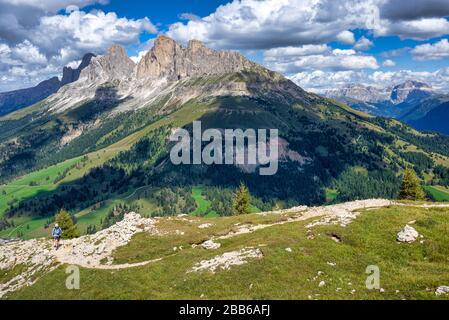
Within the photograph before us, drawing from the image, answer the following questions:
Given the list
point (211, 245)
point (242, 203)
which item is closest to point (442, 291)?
point (211, 245)

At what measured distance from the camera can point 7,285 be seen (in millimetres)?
75500

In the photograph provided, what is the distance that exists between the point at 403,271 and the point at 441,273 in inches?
162

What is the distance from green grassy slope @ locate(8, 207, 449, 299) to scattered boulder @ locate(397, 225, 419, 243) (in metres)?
1.01

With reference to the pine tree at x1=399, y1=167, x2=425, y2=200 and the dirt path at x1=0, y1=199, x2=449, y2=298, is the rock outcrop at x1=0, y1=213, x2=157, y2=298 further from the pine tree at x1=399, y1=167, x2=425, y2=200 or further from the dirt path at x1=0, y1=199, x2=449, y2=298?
the pine tree at x1=399, y1=167, x2=425, y2=200

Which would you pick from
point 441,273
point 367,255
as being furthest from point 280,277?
point 441,273

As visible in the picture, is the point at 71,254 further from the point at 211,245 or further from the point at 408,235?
the point at 408,235

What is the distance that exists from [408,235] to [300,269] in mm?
18800

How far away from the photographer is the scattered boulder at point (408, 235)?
2210 inches

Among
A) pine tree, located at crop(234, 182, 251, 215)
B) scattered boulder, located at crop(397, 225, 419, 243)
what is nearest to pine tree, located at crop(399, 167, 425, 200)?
pine tree, located at crop(234, 182, 251, 215)

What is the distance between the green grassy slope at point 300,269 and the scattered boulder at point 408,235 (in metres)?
1.01

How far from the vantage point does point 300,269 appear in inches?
1966

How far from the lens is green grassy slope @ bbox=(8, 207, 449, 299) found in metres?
44.2
